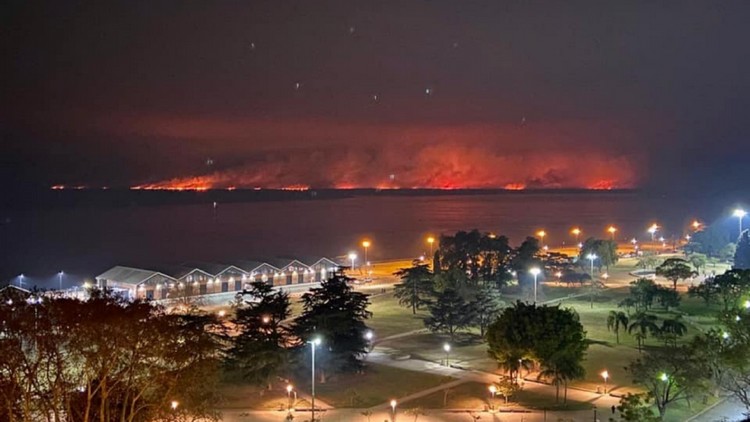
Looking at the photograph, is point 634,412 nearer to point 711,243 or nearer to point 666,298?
point 666,298

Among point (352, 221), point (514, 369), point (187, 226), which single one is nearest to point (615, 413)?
point (514, 369)

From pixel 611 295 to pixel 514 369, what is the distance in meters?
20.9

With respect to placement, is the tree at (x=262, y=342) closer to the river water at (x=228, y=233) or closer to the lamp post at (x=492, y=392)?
the lamp post at (x=492, y=392)

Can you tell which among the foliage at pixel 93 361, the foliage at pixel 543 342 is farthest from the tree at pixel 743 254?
the foliage at pixel 93 361

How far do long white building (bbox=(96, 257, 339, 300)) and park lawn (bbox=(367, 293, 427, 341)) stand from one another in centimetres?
691

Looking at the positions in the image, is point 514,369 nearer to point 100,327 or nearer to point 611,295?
point 100,327

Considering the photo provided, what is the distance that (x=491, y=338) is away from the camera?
23.2 metres

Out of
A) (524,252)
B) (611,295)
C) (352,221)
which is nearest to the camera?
(611,295)

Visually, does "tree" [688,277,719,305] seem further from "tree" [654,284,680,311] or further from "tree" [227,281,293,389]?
"tree" [227,281,293,389]

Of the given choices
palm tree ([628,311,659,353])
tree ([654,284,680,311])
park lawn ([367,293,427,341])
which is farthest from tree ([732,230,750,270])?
park lawn ([367,293,427,341])

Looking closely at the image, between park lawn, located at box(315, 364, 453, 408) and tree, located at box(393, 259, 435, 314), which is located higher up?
tree, located at box(393, 259, 435, 314)

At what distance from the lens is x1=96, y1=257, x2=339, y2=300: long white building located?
1495 inches

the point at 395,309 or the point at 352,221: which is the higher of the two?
the point at 352,221

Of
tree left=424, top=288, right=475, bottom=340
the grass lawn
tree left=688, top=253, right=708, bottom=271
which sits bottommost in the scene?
the grass lawn
